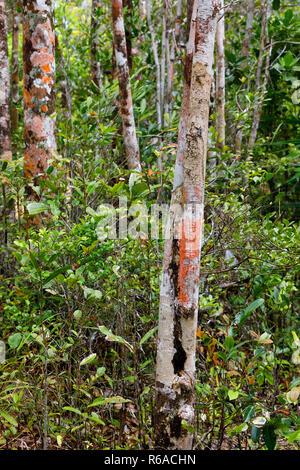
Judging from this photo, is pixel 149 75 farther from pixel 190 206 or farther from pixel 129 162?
pixel 190 206

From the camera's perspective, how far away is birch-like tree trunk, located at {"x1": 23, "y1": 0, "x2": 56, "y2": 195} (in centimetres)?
322

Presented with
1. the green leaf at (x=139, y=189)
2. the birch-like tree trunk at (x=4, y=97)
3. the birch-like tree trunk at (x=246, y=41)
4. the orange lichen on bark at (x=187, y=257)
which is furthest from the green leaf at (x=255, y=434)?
the birch-like tree trunk at (x=4, y=97)

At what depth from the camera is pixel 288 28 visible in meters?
5.34

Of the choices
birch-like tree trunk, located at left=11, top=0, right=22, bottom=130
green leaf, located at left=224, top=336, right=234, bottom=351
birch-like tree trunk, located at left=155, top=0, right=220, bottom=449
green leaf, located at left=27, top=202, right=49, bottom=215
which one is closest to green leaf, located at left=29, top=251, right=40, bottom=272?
green leaf, located at left=27, top=202, right=49, bottom=215

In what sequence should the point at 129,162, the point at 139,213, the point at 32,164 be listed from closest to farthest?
the point at 139,213, the point at 32,164, the point at 129,162

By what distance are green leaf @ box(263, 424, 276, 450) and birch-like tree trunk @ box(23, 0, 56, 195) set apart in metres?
2.35

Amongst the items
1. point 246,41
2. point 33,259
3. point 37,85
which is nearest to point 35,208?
point 33,259

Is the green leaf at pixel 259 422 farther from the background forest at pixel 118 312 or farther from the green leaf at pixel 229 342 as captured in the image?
the green leaf at pixel 229 342

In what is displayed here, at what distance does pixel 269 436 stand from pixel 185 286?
2.39 ft

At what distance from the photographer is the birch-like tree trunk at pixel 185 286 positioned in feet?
5.60

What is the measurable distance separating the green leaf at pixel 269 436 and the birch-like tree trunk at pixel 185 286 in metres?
0.32

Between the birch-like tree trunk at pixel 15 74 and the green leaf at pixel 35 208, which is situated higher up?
the birch-like tree trunk at pixel 15 74
